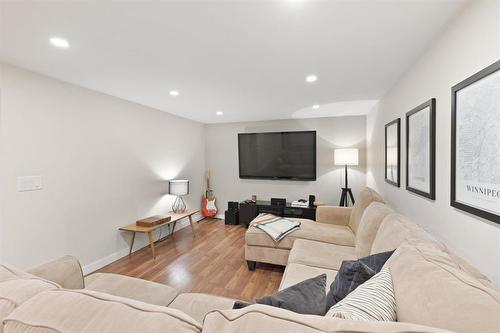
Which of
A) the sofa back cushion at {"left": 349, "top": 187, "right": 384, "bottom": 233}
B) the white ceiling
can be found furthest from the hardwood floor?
the white ceiling

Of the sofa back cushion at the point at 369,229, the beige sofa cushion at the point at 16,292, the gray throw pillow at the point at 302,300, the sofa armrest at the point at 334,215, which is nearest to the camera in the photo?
the beige sofa cushion at the point at 16,292

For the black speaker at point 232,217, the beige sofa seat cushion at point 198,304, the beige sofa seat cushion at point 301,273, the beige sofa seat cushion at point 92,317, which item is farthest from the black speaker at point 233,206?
the beige sofa seat cushion at point 92,317

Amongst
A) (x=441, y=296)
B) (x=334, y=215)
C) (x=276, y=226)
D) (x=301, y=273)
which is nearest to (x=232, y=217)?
(x=276, y=226)

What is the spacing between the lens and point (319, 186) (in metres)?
4.36

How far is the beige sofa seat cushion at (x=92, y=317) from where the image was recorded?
0.55 m

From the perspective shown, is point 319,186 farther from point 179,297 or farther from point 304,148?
point 179,297

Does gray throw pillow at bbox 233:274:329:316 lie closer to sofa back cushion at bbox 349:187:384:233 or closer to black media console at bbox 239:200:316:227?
sofa back cushion at bbox 349:187:384:233

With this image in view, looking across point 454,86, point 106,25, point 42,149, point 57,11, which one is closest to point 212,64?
point 106,25

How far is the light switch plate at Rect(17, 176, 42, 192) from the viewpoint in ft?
6.68

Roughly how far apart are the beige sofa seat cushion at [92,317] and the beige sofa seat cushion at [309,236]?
202 cm

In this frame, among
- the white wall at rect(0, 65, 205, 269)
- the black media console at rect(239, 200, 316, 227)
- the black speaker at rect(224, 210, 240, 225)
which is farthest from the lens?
the black speaker at rect(224, 210, 240, 225)

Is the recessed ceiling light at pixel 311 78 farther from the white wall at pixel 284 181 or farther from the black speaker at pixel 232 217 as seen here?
the black speaker at pixel 232 217

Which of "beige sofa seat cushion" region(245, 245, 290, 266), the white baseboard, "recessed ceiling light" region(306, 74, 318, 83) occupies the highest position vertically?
"recessed ceiling light" region(306, 74, 318, 83)

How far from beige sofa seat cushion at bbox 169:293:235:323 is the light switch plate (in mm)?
1977
